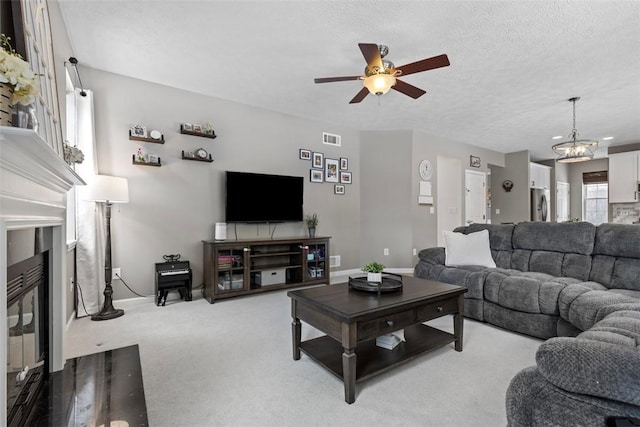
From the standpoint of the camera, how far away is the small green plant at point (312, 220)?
4.70 m

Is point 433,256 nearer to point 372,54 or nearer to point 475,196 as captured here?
point 372,54

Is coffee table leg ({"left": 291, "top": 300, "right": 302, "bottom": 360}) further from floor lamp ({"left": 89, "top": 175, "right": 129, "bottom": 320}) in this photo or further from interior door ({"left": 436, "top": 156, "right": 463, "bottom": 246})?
interior door ({"left": 436, "top": 156, "right": 463, "bottom": 246})

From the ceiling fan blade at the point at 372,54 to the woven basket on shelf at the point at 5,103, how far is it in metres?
1.86

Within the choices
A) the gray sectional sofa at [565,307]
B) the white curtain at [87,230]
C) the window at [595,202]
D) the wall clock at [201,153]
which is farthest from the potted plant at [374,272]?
the window at [595,202]

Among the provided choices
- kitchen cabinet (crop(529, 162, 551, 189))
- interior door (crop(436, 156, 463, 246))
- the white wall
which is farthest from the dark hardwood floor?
kitchen cabinet (crop(529, 162, 551, 189))

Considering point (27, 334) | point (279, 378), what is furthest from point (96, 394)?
point (279, 378)

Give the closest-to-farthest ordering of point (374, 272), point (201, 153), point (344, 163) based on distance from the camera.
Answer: point (374, 272) < point (201, 153) < point (344, 163)

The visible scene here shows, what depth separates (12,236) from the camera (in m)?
1.20

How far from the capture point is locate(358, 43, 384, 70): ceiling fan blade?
219 centimetres

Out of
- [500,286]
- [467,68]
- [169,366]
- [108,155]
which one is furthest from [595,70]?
[108,155]

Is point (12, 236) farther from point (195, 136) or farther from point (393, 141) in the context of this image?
point (393, 141)

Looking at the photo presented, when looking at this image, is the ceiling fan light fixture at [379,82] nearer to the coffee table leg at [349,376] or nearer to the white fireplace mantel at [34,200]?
the coffee table leg at [349,376]

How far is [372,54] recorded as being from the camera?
2307 mm

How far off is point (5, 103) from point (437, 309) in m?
2.41
